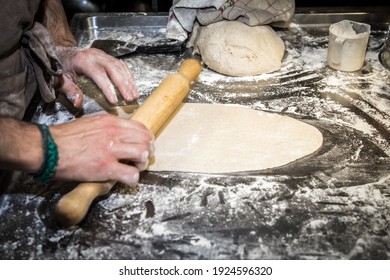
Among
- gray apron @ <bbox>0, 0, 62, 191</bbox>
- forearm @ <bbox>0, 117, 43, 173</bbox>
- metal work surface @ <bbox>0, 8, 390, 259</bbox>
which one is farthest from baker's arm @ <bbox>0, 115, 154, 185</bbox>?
gray apron @ <bbox>0, 0, 62, 191</bbox>

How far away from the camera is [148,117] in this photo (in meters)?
1.62

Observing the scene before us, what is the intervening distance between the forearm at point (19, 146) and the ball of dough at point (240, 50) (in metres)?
1.15

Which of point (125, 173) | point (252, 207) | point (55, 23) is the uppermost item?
point (55, 23)

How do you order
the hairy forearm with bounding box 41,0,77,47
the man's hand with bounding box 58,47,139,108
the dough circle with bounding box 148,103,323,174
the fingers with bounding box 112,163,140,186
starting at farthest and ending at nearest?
the hairy forearm with bounding box 41,0,77,47 → the man's hand with bounding box 58,47,139,108 → the dough circle with bounding box 148,103,323,174 → the fingers with bounding box 112,163,140,186

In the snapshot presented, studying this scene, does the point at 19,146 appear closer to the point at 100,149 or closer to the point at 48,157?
the point at 48,157

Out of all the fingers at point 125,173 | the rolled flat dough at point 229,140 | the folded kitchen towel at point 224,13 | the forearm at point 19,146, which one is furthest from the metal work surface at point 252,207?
the folded kitchen towel at point 224,13

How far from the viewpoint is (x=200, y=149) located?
5.62 feet

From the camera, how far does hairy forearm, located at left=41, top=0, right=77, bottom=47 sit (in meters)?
2.13

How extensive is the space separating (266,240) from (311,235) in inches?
5.6

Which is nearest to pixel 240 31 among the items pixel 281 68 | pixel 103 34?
pixel 281 68

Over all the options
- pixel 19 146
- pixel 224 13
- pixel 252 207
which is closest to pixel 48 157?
pixel 19 146

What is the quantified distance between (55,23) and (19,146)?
3.71 feet

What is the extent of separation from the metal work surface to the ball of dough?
0.21m

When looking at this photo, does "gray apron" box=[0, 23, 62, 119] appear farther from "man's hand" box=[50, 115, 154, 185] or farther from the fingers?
the fingers
